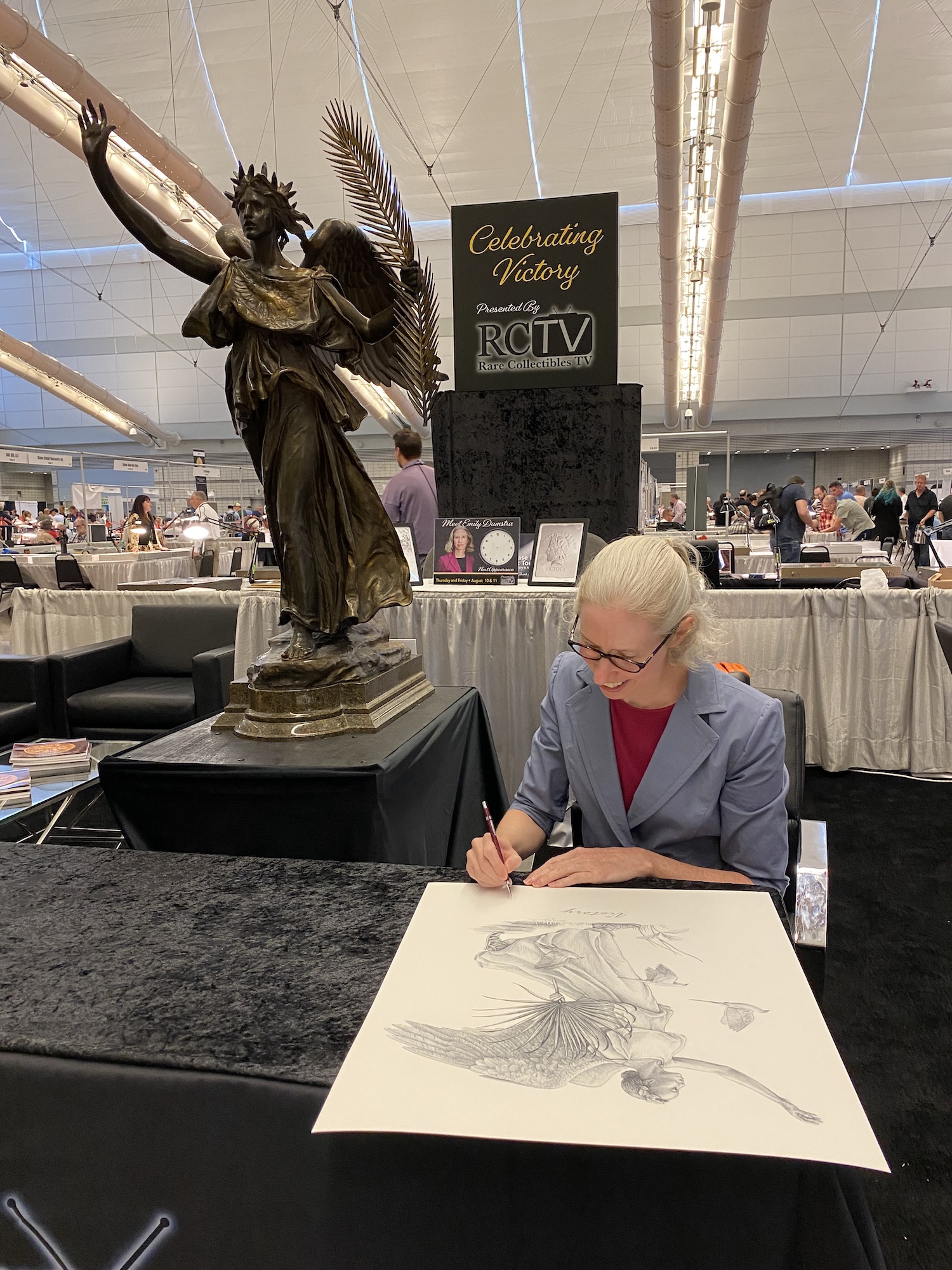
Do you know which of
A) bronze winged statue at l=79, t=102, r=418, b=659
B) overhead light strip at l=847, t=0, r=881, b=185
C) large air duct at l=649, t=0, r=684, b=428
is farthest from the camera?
overhead light strip at l=847, t=0, r=881, b=185

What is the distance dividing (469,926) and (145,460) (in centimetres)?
1421

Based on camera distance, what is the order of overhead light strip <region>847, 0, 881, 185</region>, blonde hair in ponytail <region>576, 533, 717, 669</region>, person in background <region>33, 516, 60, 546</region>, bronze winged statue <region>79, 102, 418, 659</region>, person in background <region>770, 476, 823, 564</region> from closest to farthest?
blonde hair in ponytail <region>576, 533, 717, 669</region> < bronze winged statue <region>79, 102, 418, 659</region> < person in background <region>770, 476, 823, 564</region> < overhead light strip <region>847, 0, 881, 185</region> < person in background <region>33, 516, 60, 546</region>

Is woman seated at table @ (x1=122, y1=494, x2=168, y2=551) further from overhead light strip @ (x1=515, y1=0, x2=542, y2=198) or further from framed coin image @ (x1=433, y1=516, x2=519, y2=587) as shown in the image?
overhead light strip @ (x1=515, y1=0, x2=542, y2=198)

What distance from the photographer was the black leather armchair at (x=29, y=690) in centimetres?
381

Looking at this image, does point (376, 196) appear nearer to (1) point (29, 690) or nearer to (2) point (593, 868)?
→ (1) point (29, 690)

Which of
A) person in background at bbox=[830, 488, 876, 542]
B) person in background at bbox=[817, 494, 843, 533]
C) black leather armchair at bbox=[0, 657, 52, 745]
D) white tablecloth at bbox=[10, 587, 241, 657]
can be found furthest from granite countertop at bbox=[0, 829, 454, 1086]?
person in background at bbox=[830, 488, 876, 542]

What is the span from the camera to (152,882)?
1115mm

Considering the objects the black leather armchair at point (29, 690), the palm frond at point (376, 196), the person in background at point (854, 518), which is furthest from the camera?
the person in background at point (854, 518)

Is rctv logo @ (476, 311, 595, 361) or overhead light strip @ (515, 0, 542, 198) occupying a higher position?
overhead light strip @ (515, 0, 542, 198)

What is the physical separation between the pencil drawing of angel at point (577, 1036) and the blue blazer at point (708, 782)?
443 mm

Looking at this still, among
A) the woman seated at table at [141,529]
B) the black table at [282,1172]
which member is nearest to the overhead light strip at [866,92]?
the woman seated at table at [141,529]

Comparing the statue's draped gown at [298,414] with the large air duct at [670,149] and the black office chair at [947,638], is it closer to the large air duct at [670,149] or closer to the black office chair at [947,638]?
the black office chair at [947,638]

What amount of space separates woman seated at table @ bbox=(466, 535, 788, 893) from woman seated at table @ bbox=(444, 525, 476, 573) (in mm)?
2288

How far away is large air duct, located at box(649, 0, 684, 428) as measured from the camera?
832cm
